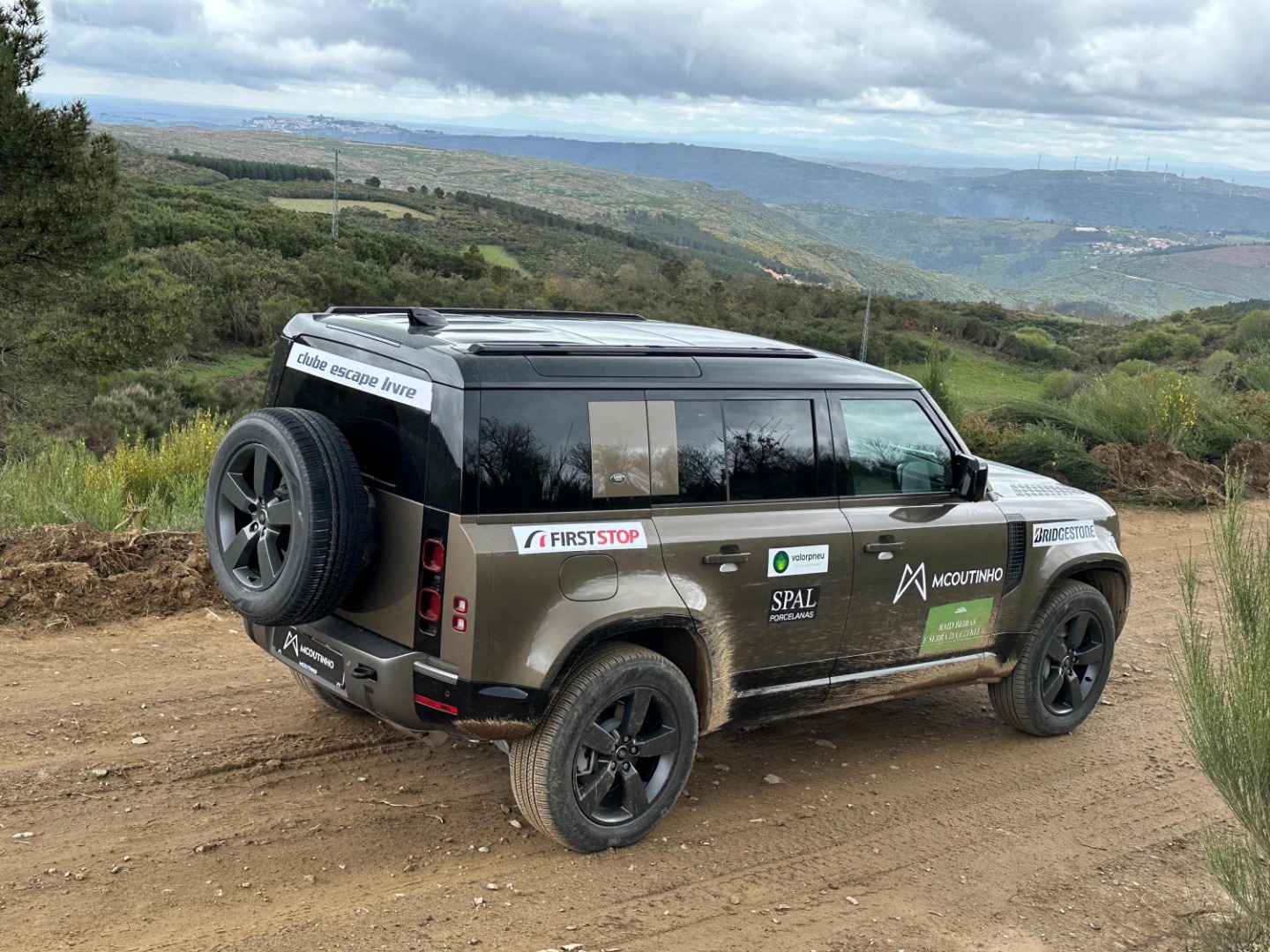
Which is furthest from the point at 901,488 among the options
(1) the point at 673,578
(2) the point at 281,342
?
(2) the point at 281,342

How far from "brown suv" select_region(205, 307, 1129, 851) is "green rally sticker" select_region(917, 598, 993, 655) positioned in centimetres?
2

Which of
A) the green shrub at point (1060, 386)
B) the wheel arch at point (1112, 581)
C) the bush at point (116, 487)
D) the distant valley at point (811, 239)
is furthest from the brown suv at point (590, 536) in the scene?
the distant valley at point (811, 239)

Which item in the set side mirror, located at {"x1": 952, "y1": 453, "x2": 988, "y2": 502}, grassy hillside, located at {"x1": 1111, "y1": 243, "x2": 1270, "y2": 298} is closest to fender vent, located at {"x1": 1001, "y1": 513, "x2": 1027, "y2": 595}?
side mirror, located at {"x1": 952, "y1": 453, "x2": 988, "y2": 502}

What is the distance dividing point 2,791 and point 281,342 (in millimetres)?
2119

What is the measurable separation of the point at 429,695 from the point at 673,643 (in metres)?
1.09

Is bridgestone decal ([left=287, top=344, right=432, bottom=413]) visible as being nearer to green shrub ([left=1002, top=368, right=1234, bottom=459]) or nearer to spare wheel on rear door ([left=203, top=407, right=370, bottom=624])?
spare wheel on rear door ([left=203, top=407, right=370, bottom=624])

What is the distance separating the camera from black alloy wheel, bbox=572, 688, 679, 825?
4312 millimetres

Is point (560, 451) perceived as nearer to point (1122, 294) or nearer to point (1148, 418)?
point (1148, 418)

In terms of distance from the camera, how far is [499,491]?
3.97 meters

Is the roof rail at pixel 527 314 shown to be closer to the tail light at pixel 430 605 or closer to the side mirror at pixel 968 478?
the tail light at pixel 430 605

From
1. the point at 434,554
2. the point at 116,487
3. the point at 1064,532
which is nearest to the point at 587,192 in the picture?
the point at 116,487

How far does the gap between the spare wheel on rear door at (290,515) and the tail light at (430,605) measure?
0.92 ft

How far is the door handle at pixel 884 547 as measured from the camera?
4965 millimetres

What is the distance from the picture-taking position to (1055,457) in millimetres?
12680
